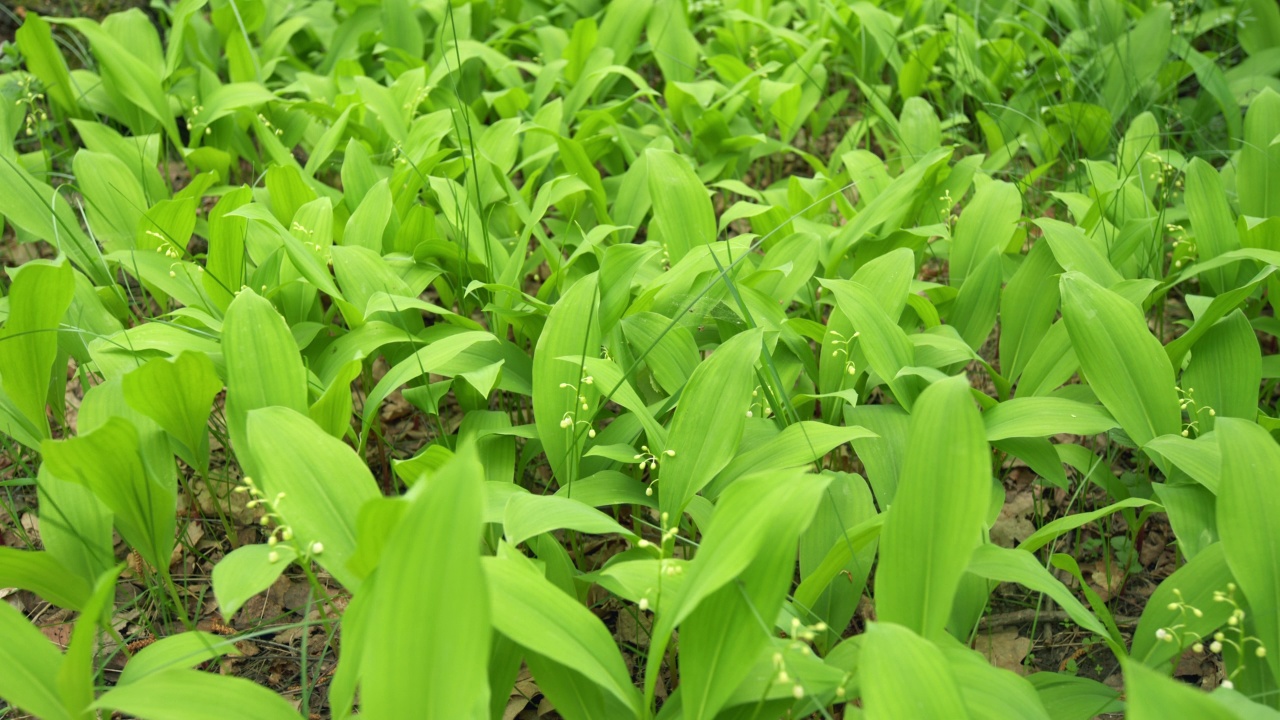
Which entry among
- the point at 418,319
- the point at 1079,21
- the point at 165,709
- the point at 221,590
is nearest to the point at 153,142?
the point at 418,319

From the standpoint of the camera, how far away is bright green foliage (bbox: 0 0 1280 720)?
3.99 feet

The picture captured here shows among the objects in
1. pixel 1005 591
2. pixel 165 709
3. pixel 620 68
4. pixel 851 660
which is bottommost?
pixel 1005 591

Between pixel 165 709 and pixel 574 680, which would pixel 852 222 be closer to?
pixel 574 680

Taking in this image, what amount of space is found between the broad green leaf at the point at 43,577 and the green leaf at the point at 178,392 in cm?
29

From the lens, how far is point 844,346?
6.28ft

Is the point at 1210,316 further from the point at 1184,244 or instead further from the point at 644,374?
the point at 644,374

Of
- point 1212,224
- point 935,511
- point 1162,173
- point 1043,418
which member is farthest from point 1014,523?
point 1162,173

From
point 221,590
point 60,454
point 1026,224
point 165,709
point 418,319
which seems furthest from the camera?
point 1026,224

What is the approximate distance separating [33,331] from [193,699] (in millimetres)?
909

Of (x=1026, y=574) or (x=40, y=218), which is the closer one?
(x=1026, y=574)

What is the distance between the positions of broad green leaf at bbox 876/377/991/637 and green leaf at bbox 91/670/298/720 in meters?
0.86

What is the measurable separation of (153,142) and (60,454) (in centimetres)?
168

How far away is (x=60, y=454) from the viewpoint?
1.42m

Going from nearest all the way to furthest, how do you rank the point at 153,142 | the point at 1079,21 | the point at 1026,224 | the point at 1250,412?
the point at 1250,412
the point at 1026,224
the point at 153,142
the point at 1079,21
